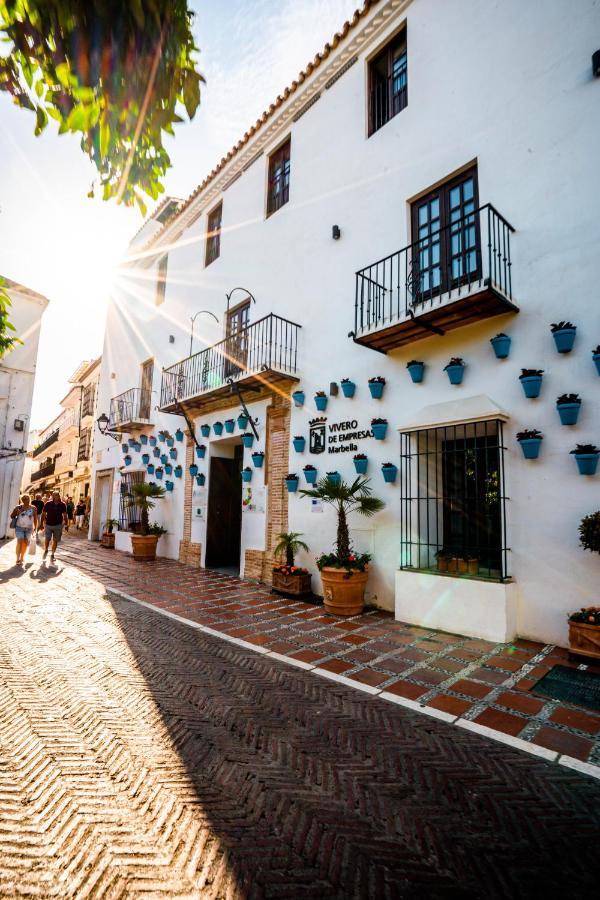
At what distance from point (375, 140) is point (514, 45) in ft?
8.20

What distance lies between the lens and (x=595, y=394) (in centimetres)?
504

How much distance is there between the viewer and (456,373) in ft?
20.3

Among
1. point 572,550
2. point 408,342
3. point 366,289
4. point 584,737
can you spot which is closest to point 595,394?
point 572,550

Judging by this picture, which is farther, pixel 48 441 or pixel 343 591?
pixel 48 441

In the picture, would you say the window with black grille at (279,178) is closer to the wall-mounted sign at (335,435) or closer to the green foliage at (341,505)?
the wall-mounted sign at (335,435)

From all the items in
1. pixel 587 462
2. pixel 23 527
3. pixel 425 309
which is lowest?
pixel 23 527

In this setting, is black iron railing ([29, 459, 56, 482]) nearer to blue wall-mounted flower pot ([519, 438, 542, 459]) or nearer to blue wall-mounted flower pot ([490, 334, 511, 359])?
blue wall-mounted flower pot ([490, 334, 511, 359])

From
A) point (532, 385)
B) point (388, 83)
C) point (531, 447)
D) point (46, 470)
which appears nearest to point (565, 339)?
point (532, 385)

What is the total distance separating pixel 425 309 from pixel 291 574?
479 centimetres

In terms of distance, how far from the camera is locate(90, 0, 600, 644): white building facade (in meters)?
5.38

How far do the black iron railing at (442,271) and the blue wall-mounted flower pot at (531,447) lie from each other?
1.88 meters

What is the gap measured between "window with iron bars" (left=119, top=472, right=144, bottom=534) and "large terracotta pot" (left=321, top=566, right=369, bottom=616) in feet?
31.5

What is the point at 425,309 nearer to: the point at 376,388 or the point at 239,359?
the point at 376,388

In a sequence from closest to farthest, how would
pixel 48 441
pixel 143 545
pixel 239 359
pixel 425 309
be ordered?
pixel 425 309
pixel 239 359
pixel 143 545
pixel 48 441
